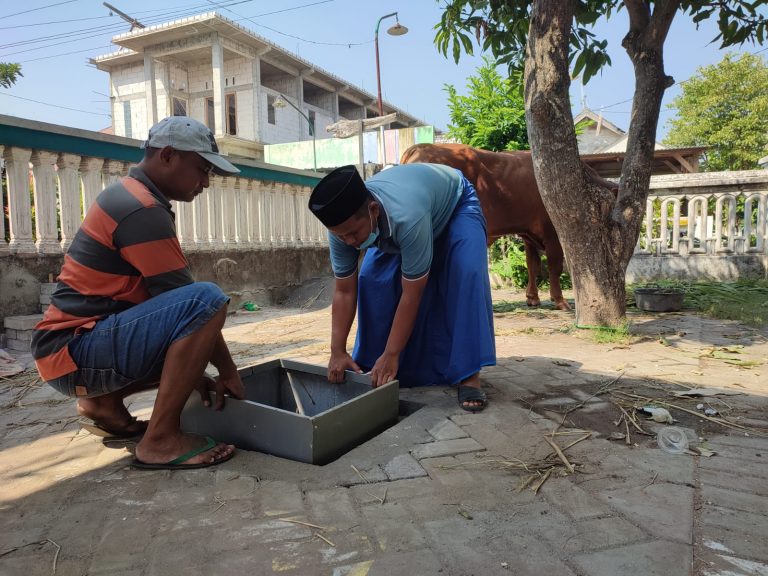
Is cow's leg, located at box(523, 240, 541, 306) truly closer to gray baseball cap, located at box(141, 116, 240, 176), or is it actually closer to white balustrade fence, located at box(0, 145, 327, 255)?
white balustrade fence, located at box(0, 145, 327, 255)

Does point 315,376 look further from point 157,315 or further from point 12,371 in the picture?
point 12,371

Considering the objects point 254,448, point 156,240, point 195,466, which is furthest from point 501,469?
point 156,240

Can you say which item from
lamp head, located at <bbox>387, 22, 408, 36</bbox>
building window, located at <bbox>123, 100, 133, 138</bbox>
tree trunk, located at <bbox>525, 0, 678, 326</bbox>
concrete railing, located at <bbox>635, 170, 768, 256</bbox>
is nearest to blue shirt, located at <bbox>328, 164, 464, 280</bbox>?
tree trunk, located at <bbox>525, 0, 678, 326</bbox>

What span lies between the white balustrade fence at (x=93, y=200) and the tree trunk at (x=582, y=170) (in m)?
3.84

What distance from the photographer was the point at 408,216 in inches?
90.7

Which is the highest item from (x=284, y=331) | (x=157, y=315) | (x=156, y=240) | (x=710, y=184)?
(x=710, y=184)

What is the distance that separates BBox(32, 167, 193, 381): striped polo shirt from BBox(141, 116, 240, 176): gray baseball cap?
0.49ft

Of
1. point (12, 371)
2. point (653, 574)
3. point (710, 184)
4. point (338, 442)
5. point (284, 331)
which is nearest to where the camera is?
point (653, 574)

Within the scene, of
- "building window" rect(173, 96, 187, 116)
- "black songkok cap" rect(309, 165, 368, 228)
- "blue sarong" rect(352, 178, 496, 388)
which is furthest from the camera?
"building window" rect(173, 96, 187, 116)

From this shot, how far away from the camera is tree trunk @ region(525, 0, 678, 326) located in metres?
4.05

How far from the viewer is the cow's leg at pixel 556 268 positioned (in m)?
5.67

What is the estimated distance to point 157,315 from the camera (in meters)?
1.89

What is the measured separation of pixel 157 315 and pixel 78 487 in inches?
26.1

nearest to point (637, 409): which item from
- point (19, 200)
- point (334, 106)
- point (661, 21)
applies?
point (661, 21)
